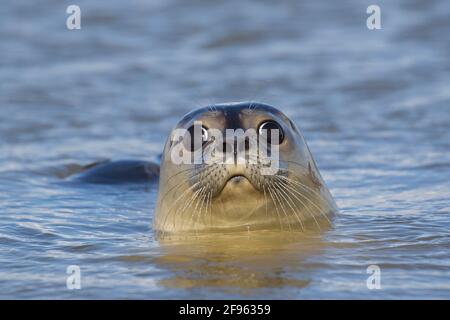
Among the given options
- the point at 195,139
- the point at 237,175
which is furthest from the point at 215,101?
the point at 237,175

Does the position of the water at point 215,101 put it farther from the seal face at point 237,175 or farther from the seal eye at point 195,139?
the seal eye at point 195,139

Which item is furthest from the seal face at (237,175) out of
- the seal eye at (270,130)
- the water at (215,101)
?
the water at (215,101)

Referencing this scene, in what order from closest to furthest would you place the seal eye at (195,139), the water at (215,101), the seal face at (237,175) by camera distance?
the water at (215,101) < the seal face at (237,175) < the seal eye at (195,139)

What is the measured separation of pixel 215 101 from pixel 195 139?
5014mm

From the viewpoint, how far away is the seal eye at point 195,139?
5062 mm

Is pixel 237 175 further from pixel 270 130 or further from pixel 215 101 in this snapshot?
pixel 215 101

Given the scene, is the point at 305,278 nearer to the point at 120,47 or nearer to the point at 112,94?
the point at 112,94

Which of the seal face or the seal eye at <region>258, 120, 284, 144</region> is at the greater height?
the seal eye at <region>258, 120, 284, 144</region>

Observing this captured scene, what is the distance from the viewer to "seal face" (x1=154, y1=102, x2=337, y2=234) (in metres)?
4.74

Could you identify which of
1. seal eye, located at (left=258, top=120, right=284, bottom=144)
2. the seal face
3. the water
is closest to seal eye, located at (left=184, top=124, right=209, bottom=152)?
the seal face

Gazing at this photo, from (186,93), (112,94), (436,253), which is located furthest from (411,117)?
(436,253)

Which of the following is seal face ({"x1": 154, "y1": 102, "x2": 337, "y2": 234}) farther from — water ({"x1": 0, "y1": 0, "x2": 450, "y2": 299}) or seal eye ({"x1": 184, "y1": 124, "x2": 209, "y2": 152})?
water ({"x1": 0, "y1": 0, "x2": 450, "y2": 299})

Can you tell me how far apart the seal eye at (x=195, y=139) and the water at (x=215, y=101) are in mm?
480

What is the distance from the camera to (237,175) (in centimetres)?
467
